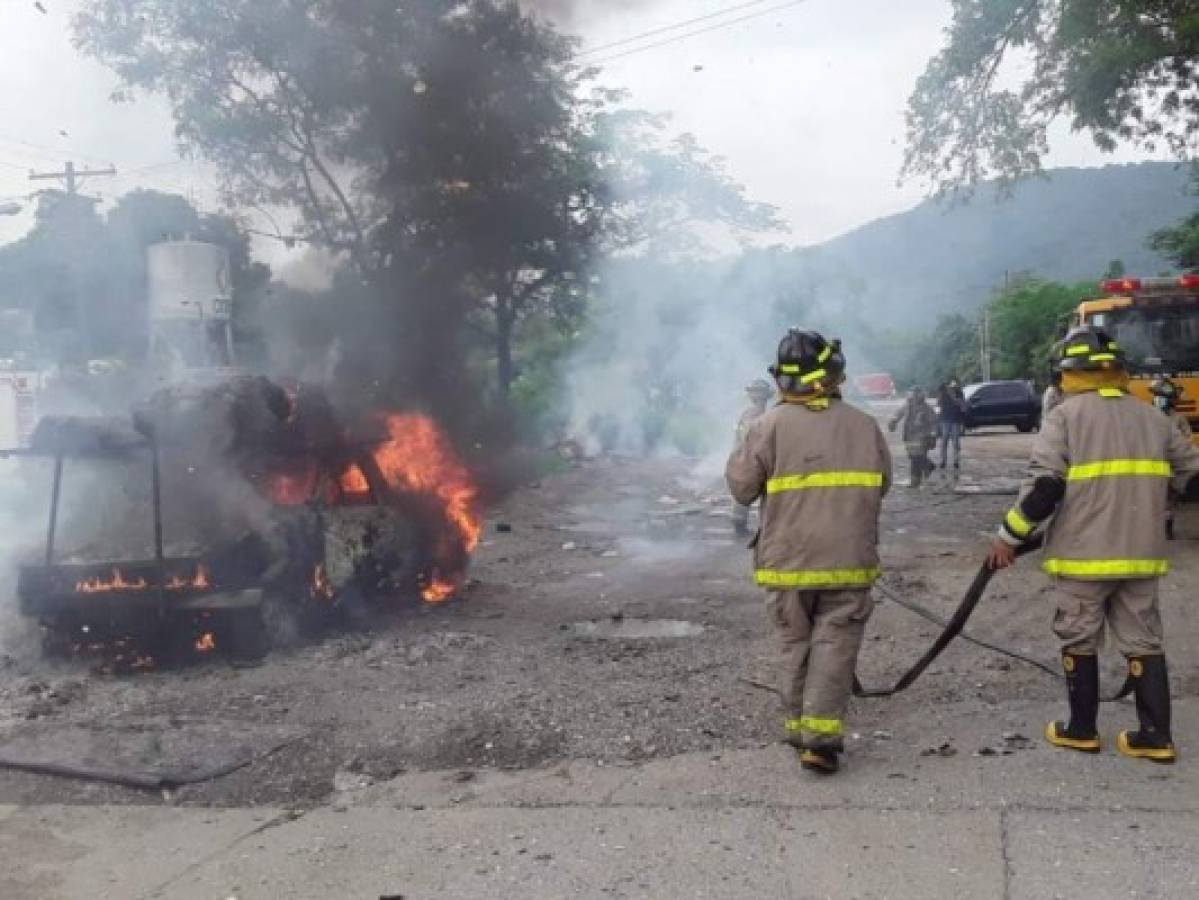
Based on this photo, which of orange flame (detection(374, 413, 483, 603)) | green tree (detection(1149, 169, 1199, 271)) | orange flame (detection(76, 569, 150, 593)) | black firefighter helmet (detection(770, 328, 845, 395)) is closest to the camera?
black firefighter helmet (detection(770, 328, 845, 395))

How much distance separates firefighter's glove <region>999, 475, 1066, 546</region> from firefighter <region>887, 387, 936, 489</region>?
1189cm

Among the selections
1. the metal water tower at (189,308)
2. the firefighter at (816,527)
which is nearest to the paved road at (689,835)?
the firefighter at (816,527)

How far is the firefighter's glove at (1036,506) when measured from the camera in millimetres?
4328

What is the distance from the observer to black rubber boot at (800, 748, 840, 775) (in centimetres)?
428

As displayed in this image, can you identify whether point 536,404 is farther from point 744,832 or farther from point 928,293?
point 928,293

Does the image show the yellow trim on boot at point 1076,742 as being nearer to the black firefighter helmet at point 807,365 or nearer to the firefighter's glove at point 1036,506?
the firefighter's glove at point 1036,506

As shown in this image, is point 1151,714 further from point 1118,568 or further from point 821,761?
point 821,761

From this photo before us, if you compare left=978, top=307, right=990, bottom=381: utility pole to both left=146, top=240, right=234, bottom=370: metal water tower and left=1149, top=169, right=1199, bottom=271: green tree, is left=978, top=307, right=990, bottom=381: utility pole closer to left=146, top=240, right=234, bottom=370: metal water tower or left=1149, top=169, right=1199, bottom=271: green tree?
left=1149, top=169, right=1199, bottom=271: green tree

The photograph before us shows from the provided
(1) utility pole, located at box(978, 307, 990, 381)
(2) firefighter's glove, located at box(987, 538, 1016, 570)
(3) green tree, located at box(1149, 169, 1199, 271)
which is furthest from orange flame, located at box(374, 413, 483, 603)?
(1) utility pole, located at box(978, 307, 990, 381)

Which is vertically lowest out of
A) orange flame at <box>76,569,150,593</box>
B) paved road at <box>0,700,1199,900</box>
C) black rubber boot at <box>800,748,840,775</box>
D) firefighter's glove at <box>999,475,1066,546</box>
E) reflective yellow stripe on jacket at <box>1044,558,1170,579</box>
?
paved road at <box>0,700,1199,900</box>

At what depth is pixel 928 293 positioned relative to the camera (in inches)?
1596

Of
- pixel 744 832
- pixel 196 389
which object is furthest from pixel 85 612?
pixel 744 832

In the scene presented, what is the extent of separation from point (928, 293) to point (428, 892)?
39861 millimetres

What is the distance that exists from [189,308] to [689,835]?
32.9ft
